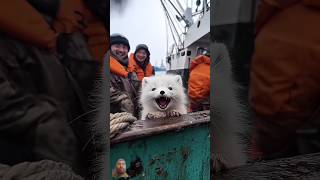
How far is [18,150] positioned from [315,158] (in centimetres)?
197

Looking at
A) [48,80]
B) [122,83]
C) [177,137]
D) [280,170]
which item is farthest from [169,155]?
[48,80]

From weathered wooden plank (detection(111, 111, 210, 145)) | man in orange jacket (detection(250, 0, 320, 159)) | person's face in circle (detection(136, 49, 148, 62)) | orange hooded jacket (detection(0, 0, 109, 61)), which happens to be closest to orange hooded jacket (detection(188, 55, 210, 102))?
weathered wooden plank (detection(111, 111, 210, 145))

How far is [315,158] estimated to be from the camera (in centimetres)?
270

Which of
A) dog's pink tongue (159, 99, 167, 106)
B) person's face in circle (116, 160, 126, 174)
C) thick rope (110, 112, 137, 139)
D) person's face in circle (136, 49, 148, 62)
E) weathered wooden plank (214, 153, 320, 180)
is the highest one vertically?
person's face in circle (136, 49, 148, 62)

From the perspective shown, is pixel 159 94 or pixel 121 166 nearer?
pixel 121 166

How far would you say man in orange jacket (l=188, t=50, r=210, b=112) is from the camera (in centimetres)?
253

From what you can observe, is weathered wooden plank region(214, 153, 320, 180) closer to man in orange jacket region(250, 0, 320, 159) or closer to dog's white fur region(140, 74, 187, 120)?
man in orange jacket region(250, 0, 320, 159)

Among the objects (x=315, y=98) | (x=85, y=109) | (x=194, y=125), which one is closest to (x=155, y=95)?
(x=194, y=125)

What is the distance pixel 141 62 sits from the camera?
2.22 metres

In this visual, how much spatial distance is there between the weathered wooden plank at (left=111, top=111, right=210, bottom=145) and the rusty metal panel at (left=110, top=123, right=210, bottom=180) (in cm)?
3

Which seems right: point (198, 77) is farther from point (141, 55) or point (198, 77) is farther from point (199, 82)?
point (141, 55)

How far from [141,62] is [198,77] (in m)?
0.47

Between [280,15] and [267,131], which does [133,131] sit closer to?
[267,131]

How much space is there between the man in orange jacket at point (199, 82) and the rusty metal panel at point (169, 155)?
0.52ft
